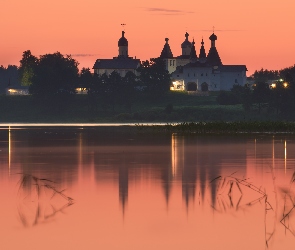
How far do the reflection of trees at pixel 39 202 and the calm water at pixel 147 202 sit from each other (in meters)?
0.03

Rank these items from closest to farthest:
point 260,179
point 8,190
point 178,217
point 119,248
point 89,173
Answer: point 119,248
point 178,217
point 8,190
point 260,179
point 89,173

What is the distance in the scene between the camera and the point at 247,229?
26.8 meters

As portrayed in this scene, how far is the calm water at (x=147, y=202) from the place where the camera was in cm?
2530

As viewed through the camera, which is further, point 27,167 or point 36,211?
point 27,167

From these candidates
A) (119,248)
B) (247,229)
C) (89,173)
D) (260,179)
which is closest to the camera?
(119,248)

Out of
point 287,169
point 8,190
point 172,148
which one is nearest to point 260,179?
point 287,169

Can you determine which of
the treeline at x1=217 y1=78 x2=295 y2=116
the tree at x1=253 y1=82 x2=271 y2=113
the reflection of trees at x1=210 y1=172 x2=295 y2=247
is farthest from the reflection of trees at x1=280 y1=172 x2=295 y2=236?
the tree at x1=253 y1=82 x2=271 y2=113

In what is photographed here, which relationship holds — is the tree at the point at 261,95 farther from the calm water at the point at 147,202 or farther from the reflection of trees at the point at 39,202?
the reflection of trees at the point at 39,202

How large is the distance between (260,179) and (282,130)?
56.5 meters

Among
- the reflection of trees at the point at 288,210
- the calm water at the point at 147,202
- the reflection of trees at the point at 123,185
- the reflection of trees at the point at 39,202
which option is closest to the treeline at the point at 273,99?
the calm water at the point at 147,202

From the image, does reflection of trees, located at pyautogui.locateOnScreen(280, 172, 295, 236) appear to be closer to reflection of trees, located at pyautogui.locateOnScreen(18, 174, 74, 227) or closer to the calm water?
the calm water

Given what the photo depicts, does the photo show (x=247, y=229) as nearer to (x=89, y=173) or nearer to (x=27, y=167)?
(x=89, y=173)

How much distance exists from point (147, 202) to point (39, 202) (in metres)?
3.68

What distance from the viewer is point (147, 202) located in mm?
32438
